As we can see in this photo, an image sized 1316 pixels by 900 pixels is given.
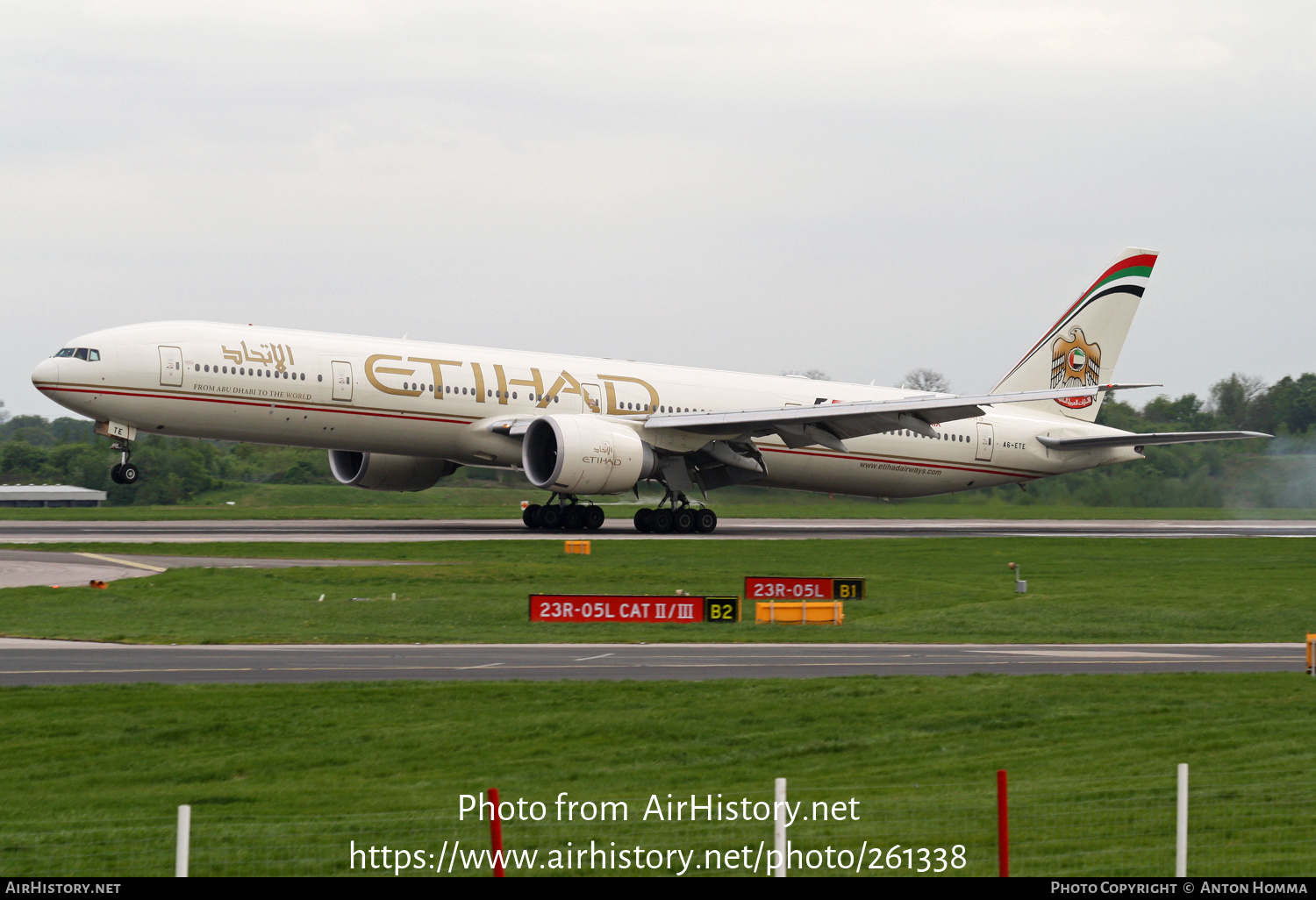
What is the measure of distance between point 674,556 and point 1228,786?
82.7 ft

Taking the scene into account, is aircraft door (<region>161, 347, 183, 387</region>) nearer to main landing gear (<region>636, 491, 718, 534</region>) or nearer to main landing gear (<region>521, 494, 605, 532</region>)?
main landing gear (<region>521, 494, 605, 532</region>)

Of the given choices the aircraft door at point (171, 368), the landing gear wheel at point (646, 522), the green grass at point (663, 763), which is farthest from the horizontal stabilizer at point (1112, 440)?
the aircraft door at point (171, 368)

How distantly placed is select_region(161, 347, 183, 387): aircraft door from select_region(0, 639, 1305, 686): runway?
55.8 ft

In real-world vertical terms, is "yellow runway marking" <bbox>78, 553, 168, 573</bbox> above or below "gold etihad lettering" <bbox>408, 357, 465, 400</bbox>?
below

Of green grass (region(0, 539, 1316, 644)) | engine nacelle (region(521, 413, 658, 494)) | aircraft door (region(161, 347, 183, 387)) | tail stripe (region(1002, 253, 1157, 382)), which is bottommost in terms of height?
green grass (region(0, 539, 1316, 644))

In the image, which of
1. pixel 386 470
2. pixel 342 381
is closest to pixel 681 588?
pixel 342 381

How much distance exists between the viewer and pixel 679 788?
13844 mm

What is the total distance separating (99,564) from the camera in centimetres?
3372

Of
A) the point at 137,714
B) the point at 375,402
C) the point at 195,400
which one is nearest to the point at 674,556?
the point at 375,402

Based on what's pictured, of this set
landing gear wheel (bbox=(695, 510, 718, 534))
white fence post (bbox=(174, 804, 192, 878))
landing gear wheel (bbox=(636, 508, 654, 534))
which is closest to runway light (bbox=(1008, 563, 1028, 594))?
landing gear wheel (bbox=(695, 510, 718, 534))

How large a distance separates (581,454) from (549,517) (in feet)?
17.5

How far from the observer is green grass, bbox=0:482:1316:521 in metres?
57.4

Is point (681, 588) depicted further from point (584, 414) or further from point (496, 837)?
point (496, 837)

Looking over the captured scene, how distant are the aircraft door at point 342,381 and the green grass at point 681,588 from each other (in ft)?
14.4
